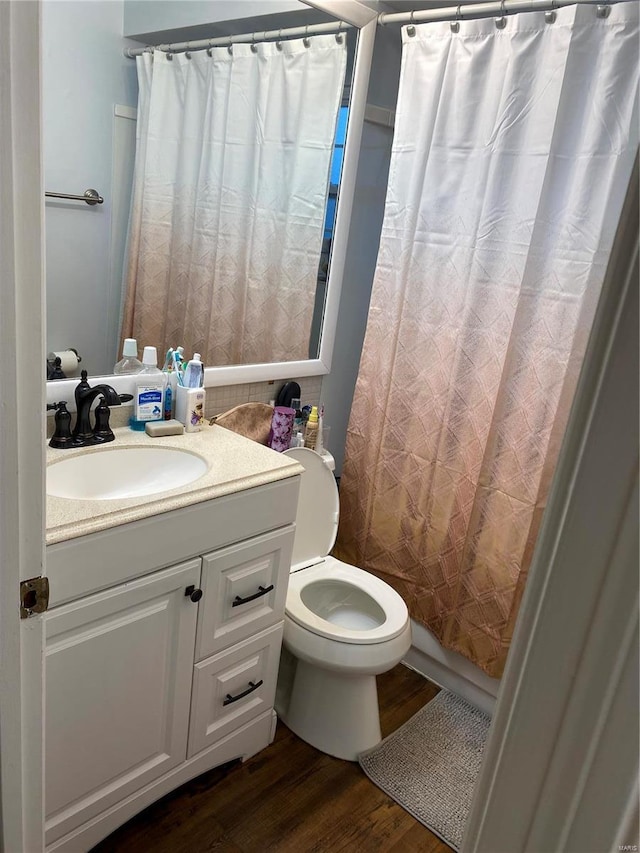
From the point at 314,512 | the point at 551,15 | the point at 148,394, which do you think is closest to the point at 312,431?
the point at 314,512

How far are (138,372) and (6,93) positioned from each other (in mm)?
1113

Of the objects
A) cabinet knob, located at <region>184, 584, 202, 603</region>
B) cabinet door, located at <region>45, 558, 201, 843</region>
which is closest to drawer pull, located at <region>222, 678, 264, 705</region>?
cabinet door, located at <region>45, 558, 201, 843</region>

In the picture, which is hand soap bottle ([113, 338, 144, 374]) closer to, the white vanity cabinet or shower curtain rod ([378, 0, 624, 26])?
the white vanity cabinet

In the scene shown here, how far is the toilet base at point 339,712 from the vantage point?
76.0 inches

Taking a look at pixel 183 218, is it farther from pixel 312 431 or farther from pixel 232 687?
pixel 232 687

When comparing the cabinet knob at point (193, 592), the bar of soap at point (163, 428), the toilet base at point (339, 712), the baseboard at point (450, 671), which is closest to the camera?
the cabinet knob at point (193, 592)

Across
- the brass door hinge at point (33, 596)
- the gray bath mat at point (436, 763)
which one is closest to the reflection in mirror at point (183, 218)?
the brass door hinge at point (33, 596)

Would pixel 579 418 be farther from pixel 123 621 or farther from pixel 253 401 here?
pixel 253 401

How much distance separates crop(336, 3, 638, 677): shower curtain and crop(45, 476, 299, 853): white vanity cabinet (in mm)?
614

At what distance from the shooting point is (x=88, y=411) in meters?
1.63

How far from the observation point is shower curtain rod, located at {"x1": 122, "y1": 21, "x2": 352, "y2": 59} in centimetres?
164

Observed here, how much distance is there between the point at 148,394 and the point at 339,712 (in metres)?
1.09

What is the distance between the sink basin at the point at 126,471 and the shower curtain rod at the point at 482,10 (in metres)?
1.44

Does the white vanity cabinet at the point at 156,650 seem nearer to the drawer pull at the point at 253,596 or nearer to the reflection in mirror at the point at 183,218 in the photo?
the drawer pull at the point at 253,596
